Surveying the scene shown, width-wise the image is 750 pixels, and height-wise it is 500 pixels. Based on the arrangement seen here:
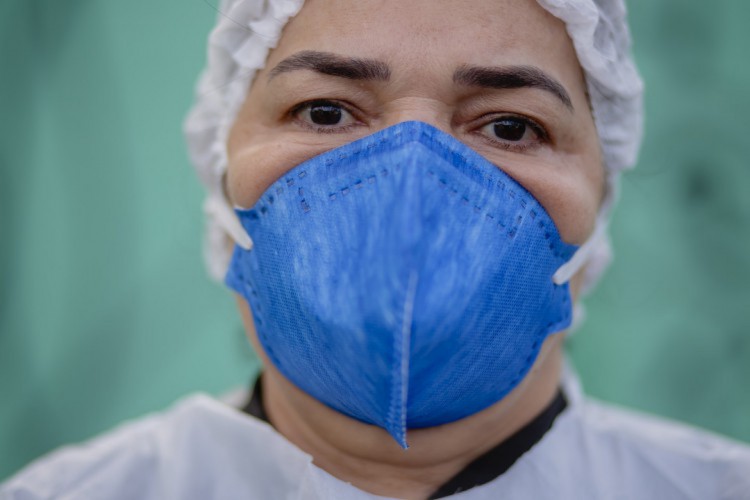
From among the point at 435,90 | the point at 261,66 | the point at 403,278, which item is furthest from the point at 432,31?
the point at 403,278

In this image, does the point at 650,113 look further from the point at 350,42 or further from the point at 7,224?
the point at 7,224

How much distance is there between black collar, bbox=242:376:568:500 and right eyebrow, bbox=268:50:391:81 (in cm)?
70

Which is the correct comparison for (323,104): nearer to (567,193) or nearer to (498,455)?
(567,193)

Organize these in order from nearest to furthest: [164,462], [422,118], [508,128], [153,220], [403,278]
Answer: [403,278] → [422,118] → [508,128] → [164,462] → [153,220]

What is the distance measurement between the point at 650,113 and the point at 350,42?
5.43 feet

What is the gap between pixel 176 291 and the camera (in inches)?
96.9

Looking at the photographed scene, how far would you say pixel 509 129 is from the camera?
4.40 ft

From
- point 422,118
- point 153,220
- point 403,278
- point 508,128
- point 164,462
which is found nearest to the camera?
point 403,278

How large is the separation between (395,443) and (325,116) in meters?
0.59

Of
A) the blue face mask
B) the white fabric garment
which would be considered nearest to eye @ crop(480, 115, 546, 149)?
the blue face mask

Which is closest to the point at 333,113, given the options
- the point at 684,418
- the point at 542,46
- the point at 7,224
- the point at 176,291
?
the point at 542,46

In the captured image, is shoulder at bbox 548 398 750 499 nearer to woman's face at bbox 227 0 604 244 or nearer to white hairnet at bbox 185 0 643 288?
white hairnet at bbox 185 0 643 288

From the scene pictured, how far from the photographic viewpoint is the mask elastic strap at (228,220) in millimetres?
1354

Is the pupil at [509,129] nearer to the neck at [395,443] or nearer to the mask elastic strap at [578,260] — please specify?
the mask elastic strap at [578,260]
